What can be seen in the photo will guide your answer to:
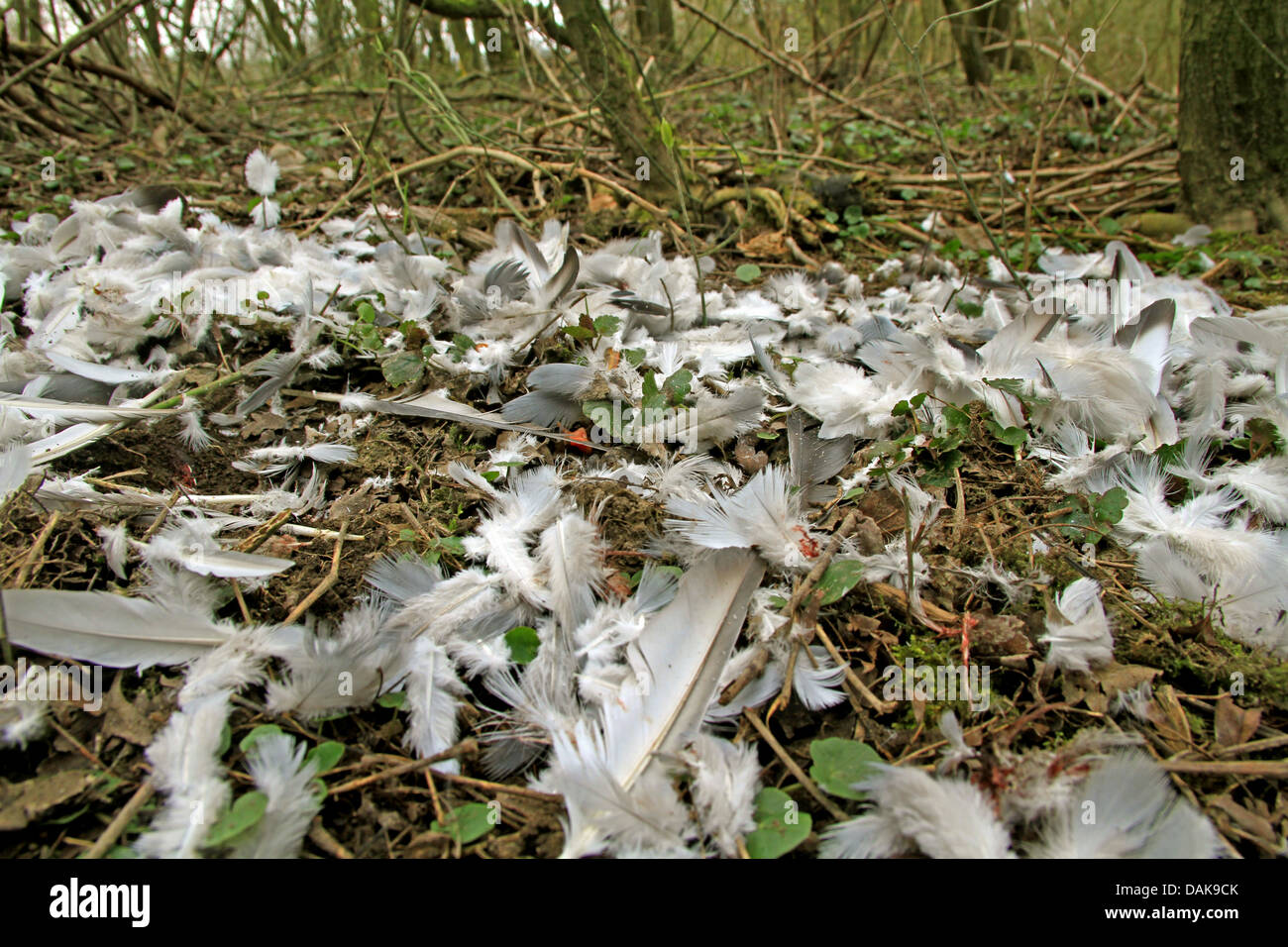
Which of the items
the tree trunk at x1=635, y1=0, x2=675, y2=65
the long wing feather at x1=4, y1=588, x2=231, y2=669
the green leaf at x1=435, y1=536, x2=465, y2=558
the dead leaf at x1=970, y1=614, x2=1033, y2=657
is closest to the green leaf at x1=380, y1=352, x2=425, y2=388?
the green leaf at x1=435, y1=536, x2=465, y2=558

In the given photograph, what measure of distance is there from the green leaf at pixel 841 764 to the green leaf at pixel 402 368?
1.37 metres

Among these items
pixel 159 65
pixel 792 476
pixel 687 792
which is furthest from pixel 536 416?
pixel 159 65

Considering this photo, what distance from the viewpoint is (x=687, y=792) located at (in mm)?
1119

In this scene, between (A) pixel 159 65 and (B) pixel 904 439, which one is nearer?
(B) pixel 904 439

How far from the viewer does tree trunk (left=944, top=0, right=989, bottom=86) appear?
5.65 meters

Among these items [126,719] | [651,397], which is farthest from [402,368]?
[126,719]

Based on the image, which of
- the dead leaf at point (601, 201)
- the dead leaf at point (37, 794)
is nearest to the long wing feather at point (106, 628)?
the dead leaf at point (37, 794)

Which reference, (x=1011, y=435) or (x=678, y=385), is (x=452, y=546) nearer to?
(x=678, y=385)

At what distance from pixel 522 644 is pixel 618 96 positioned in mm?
2550

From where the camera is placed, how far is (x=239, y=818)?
3.34 feet

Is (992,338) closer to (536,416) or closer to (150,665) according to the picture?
(536,416)

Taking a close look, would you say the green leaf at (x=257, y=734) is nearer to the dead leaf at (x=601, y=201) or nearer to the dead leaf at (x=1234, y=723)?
the dead leaf at (x=1234, y=723)

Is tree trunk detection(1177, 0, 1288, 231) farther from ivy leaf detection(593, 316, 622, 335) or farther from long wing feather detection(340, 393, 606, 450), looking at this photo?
long wing feather detection(340, 393, 606, 450)
